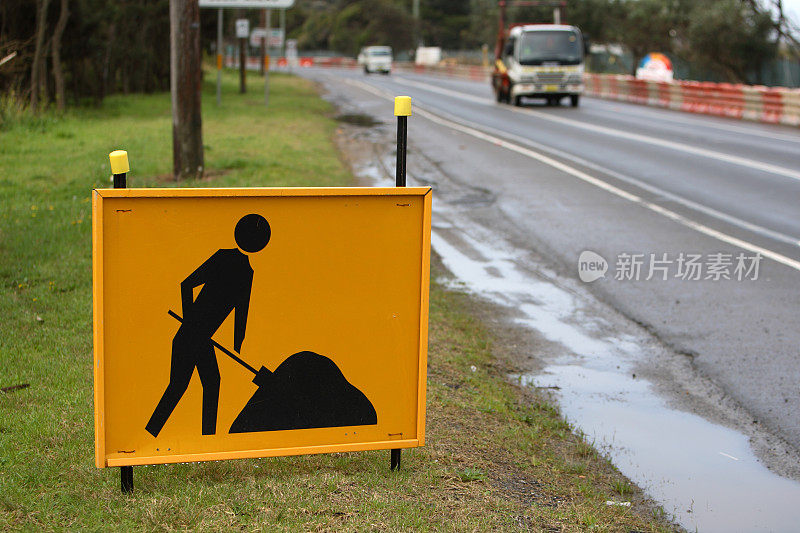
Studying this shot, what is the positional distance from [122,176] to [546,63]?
97.5 ft

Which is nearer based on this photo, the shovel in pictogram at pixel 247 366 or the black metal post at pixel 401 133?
the shovel in pictogram at pixel 247 366

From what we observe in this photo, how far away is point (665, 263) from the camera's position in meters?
9.55

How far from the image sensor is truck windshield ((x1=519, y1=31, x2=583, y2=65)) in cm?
3209

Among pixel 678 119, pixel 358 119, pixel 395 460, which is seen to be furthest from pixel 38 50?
pixel 395 460

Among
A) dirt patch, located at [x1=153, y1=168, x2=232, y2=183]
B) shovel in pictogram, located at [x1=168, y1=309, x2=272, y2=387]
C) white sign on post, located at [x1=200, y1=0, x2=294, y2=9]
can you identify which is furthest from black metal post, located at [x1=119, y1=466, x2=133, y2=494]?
white sign on post, located at [x1=200, y1=0, x2=294, y2=9]

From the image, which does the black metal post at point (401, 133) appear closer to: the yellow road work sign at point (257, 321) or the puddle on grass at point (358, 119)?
the yellow road work sign at point (257, 321)

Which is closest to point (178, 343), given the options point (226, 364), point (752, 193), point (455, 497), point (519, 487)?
point (226, 364)

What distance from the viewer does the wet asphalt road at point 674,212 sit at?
696cm

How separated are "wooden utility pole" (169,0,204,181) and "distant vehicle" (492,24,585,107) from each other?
66.8ft

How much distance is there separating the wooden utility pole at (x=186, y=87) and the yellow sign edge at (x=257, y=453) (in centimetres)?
1002

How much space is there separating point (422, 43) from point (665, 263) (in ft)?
343

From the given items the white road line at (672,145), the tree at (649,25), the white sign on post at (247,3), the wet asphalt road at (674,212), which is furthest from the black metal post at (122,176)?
the tree at (649,25)

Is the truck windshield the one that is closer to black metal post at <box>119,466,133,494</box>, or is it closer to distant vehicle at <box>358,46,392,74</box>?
black metal post at <box>119,466,133,494</box>

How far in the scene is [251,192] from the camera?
12.7ft
